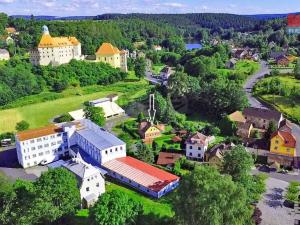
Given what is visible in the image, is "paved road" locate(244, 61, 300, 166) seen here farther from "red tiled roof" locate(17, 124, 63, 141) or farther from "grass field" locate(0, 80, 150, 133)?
"red tiled roof" locate(17, 124, 63, 141)

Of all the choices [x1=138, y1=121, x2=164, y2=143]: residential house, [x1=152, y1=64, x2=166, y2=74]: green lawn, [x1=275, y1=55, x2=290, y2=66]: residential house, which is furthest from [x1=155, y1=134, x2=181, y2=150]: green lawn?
[x1=275, y1=55, x2=290, y2=66]: residential house

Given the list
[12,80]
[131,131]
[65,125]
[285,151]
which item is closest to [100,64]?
[12,80]

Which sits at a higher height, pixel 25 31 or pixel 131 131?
pixel 25 31

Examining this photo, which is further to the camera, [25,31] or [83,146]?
[25,31]

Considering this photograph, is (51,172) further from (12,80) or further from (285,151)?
(12,80)

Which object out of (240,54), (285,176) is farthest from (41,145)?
(240,54)

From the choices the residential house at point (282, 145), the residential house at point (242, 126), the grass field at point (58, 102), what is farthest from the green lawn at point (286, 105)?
the grass field at point (58, 102)

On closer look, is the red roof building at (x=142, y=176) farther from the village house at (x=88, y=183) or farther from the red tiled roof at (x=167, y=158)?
the village house at (x=88, y=183)
